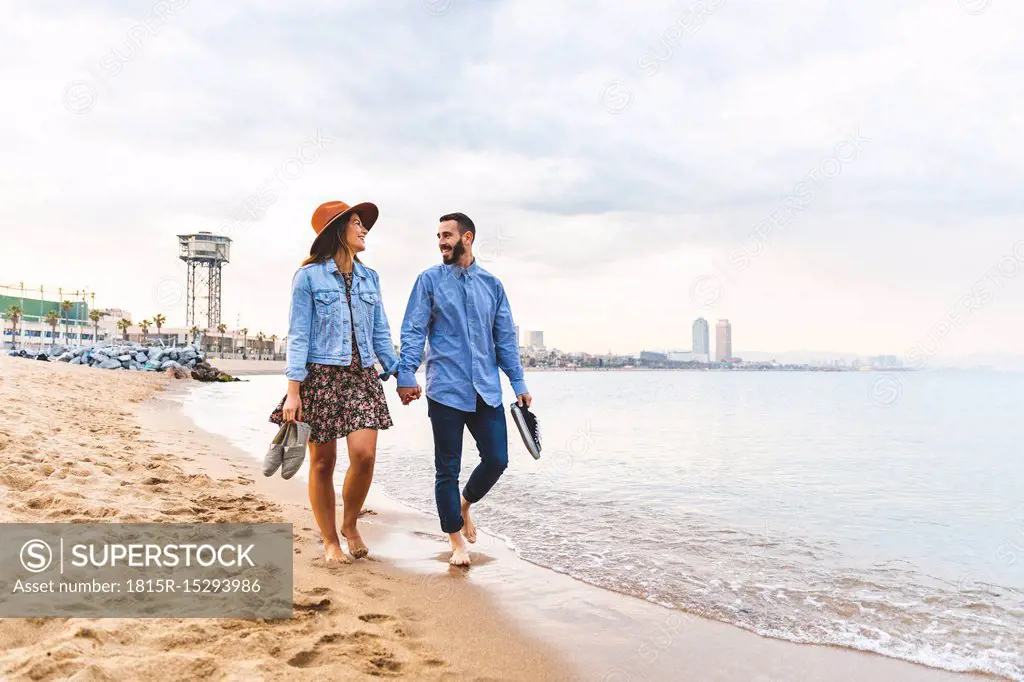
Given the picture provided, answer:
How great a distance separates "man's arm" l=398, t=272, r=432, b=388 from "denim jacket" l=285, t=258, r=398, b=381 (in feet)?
0.24

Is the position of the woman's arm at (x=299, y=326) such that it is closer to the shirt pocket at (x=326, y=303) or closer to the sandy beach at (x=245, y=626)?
the shirt pocket at (x=326, y=303)

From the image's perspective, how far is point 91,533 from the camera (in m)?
3.62

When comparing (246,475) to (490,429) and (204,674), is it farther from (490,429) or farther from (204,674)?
(204,674)

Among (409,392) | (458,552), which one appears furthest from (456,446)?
(458,552)

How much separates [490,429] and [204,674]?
2289 millimetres

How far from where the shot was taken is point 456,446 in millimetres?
4230

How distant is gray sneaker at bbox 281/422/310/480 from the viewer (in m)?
3.77

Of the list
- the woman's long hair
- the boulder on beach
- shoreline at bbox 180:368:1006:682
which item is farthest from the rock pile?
shoreline at bbox 180:368:1006:682

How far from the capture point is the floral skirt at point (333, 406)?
13.1 feet

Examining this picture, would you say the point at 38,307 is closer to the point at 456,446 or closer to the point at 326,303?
the point at 326,303

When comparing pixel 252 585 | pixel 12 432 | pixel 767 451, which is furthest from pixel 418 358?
pixel 767 451

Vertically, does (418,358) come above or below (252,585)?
above

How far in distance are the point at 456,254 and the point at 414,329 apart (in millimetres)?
553

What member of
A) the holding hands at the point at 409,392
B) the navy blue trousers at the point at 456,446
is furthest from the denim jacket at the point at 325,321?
the navy blue trousers at the point at 456,446
